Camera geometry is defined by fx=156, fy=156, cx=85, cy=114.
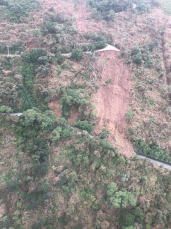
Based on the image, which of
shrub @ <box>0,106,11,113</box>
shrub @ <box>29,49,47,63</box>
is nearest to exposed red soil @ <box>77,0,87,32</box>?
shrub @ <box>29,49,47,63</box>

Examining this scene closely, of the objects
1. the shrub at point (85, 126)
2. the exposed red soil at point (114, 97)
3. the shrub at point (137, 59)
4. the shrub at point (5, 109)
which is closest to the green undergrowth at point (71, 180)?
the shrub at point (85, 126)

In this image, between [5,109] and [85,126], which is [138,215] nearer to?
[85,126]

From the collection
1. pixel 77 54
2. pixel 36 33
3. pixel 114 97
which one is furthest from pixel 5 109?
pixel 114 97

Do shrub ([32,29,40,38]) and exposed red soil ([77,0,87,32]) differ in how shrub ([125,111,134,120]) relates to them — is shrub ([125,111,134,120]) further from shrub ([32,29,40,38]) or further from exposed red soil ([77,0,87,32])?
shrub ([32,29,40,38])

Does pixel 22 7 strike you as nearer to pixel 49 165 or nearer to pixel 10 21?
pixel 10 21

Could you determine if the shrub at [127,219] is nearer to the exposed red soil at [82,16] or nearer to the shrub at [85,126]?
the shrub at [85,126]
